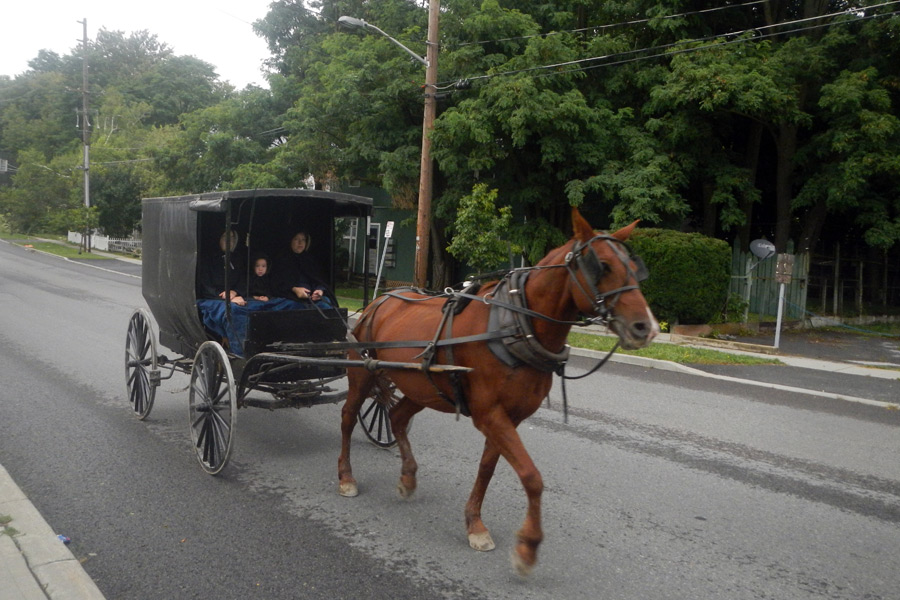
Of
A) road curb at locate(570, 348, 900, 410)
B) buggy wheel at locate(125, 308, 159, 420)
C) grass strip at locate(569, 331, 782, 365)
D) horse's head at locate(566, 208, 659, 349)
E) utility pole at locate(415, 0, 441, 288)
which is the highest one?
utility pole at locate(415, 0, 441, 288)

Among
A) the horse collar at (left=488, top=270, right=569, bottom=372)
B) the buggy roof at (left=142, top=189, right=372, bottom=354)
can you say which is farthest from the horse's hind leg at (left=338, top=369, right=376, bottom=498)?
the buggy roof at (left=142, top=189, right=372, bottom=354)

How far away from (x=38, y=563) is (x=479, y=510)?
2.67m

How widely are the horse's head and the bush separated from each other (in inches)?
515

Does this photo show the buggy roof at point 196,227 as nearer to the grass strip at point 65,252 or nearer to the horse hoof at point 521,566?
the horse hoof at point 521,566

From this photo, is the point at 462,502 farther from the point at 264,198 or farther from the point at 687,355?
the point at 687,355

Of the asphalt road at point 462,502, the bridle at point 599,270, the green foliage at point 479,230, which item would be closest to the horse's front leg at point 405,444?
the asphalt road at point 462,502

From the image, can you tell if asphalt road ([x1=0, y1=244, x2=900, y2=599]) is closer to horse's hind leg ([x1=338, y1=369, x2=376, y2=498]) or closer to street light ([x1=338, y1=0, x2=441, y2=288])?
horse's hind leg ([x1=338, y1=369, x2=376, y2=498])

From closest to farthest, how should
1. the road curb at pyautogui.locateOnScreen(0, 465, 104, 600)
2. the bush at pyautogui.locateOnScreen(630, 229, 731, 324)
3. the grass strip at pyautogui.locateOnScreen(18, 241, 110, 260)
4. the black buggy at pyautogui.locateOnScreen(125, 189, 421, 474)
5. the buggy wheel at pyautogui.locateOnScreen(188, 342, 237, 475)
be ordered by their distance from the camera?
the road curb at pyautogui.locateOnScreen(0, 465, 104, 600) → the buggy wheel at pyautogui.locateOnScreen(188, 342, 237, 475) → the black buggy at pyautogui.locateOnScreen(125, 189, 421, 474) → the bush at pyautogui.locateOnScreen(630, 229, 731, 324) → the grass strip at pyautogui.locateOnScreen(18, 241, 110, 260)

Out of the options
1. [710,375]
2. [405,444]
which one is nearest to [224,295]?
[405,444]

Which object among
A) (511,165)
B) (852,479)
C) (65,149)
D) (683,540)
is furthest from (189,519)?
(65,149)

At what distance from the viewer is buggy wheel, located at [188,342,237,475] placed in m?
6.06

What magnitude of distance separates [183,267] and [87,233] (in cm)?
4483

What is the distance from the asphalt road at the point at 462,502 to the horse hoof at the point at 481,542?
0.21 feet

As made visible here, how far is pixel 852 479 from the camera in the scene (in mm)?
6672
